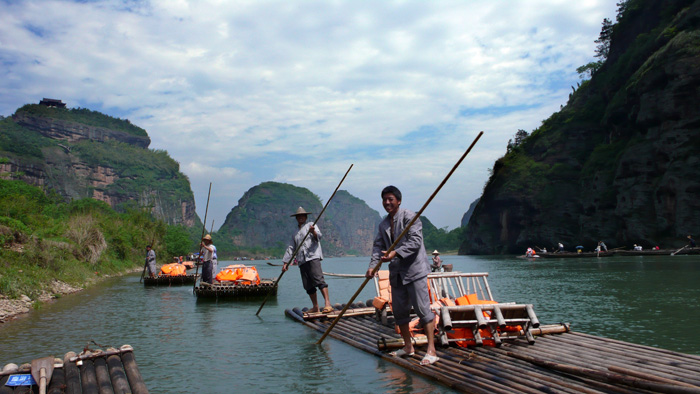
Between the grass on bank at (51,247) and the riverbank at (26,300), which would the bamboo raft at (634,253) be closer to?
the grass on bank at (51,247)

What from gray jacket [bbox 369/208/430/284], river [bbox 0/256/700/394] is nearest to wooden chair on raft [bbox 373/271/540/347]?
gray jacket [bbox 369/208/430/284]

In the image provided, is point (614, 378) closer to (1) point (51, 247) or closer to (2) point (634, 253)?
(1) point (51, 247)

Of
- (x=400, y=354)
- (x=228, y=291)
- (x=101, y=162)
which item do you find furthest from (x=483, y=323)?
(x=101, y=162)

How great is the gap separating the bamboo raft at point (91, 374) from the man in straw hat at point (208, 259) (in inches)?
426

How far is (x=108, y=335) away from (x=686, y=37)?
54578mm

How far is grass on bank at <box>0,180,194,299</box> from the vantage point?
15.5 meters

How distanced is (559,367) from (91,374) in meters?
4.65

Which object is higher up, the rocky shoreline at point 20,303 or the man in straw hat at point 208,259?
the man in straw hat at point 208,259

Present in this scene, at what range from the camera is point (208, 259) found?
54.6 ft

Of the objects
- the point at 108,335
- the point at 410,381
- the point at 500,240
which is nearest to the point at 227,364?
the point at 410,381

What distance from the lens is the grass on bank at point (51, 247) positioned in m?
15.5

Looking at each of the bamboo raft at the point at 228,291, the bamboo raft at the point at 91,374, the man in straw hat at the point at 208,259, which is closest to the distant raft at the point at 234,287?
the bamboo raft at the point at 228,291

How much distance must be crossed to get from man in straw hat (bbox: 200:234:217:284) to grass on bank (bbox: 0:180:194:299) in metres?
4.92

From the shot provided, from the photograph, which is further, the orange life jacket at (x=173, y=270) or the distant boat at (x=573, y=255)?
the distant boat at (x=573, y=255)
